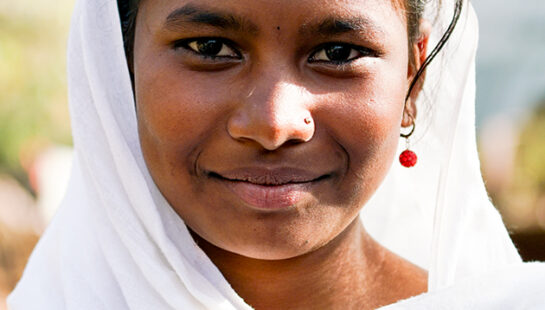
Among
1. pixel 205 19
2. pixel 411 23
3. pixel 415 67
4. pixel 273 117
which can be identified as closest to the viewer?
pixel 273 117

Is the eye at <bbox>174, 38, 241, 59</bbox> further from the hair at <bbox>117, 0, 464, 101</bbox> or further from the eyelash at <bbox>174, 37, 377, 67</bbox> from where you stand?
the hair at <bbox>117, 0, 464, 101</bbox>

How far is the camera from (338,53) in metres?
1.96

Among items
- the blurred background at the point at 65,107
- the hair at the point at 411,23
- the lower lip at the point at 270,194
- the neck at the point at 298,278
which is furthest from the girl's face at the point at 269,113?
the blurred background at the point at 65,107

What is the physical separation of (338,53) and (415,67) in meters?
0.41

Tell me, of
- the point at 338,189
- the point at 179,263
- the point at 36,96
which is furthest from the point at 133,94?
the point at 36,96

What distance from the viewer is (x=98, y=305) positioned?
2088 mm

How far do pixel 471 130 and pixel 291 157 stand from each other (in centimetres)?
69

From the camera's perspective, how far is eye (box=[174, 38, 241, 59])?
1.94 meters

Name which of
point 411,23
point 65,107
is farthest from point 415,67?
point 65,107

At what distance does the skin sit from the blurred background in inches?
181

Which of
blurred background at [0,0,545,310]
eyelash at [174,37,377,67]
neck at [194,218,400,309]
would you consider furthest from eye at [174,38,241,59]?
blurred background at [0,0,545,310]

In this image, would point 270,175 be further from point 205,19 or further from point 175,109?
point 205,19

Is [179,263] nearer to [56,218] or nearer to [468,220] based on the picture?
[56,218]

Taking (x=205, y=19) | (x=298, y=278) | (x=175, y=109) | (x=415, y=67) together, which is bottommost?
(x=298, y=278)
